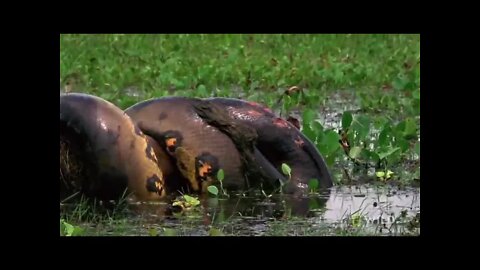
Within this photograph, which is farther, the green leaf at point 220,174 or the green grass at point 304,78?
the green grass at point 304,78

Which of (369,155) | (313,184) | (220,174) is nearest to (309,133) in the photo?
(369,155)

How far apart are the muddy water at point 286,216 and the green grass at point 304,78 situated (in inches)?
18.9

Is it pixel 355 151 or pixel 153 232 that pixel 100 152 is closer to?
pixel 153 232

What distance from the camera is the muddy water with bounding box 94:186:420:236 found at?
6551 mm

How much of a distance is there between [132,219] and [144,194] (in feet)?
1.03

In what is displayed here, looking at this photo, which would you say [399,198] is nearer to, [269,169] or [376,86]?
[269,169]

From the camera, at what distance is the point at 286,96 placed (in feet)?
33.4

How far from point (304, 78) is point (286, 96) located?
1.73 metres

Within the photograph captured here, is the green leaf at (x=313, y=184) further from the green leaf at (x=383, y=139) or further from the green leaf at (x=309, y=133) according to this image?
the green leaf at (x=383, y=139)

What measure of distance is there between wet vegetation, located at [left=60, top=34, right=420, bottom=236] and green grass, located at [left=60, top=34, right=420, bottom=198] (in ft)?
0.04

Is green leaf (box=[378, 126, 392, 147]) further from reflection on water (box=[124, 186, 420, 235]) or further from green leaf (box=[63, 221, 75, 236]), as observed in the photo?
green leaf (box=[63, 221, 75, 236])

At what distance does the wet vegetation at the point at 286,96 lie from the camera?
6.74 metres

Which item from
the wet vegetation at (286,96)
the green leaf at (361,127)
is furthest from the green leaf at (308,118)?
the green leaf at (361,127)

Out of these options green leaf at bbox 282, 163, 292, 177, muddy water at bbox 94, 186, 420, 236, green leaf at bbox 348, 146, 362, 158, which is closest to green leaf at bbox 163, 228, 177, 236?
muddy water at bbox 94, 186, 420, 236
